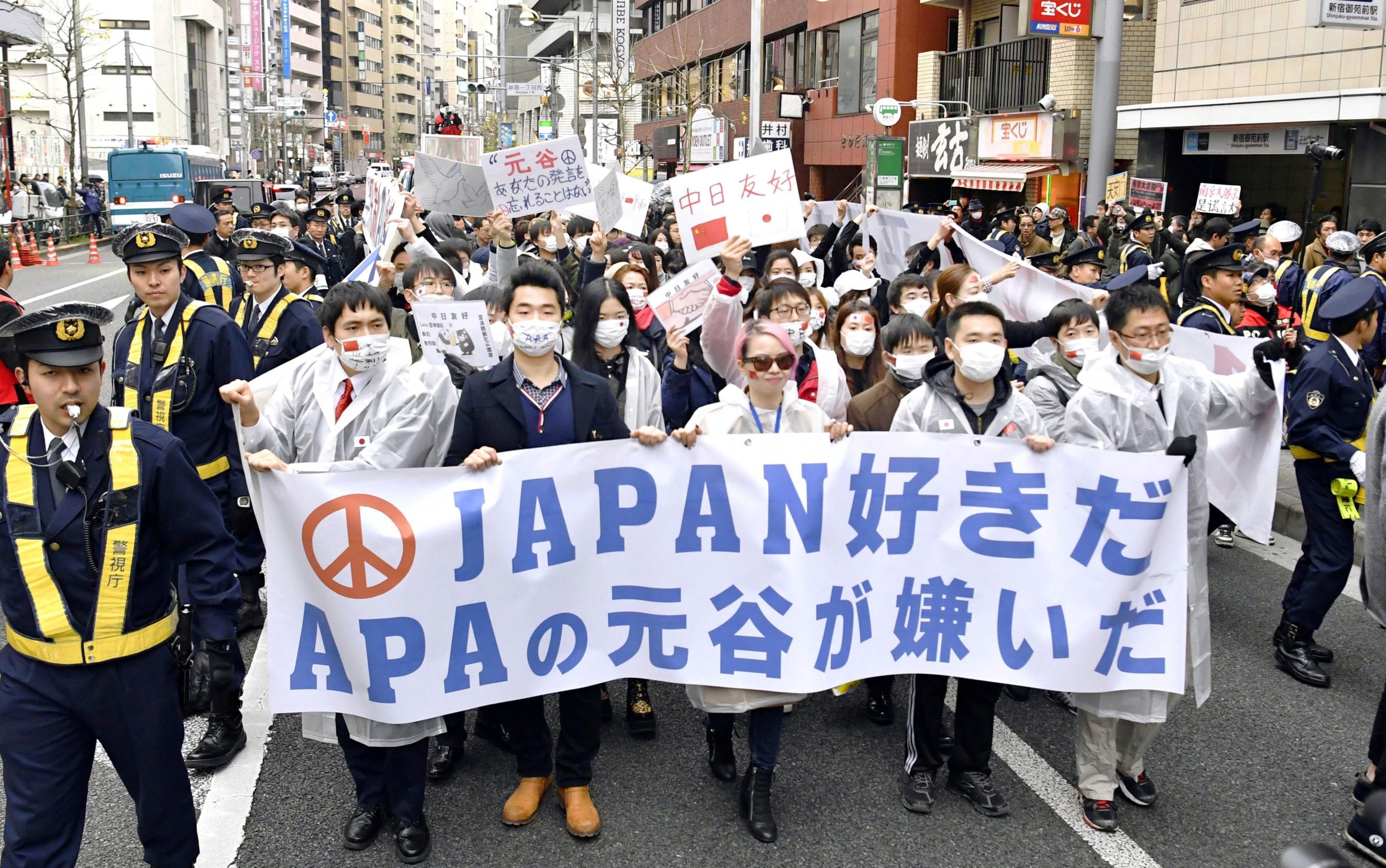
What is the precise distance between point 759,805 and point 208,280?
15.7ft

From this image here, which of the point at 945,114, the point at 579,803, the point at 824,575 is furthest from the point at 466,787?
the point at 945,114

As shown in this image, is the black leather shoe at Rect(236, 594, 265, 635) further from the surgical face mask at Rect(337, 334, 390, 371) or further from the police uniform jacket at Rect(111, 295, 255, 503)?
the surgical face mask at Rect(337, 334, 390, 371)

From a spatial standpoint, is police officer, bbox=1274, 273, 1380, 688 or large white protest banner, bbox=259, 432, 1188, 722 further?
police officer, bbox=1274, 273, 1380, 688

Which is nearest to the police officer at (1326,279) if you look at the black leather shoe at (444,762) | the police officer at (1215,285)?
the police officer at (1215,285)

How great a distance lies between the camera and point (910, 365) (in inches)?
201

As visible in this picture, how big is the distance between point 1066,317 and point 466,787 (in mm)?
3154

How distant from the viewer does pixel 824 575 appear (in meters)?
4.32

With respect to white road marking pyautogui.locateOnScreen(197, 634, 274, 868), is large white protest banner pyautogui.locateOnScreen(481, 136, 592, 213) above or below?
above

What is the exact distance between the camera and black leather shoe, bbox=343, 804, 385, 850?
4.12 metres

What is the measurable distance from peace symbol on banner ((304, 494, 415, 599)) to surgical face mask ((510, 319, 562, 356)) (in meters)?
0.71

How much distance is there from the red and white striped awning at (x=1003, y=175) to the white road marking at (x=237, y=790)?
19351 millimetres

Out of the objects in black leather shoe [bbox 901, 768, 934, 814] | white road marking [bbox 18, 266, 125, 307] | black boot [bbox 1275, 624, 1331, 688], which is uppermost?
white road marking [bbox 18, 266, 125, 307]

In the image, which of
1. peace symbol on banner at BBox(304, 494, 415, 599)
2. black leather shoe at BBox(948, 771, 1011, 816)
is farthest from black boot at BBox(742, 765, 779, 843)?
peace symbol on banner at BBox(304, 494, 415, 599)

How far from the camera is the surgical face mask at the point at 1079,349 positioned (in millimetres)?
5238
